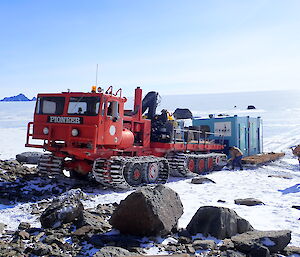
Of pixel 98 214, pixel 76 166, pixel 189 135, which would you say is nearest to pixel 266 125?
pixel 189 135

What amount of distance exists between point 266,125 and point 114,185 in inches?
1494

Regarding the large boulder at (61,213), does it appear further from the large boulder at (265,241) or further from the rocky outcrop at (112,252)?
the large boulder at (265,241)

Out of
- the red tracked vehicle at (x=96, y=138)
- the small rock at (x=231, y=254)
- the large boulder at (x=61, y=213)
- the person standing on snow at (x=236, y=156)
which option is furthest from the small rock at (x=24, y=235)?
the person standing on snow at (x=236, y=156)

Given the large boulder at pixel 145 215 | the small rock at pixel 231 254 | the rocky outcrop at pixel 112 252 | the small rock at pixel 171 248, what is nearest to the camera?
the rocky outcrop at pixel 112 252

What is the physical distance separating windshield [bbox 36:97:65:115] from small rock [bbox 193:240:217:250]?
6.66 meters

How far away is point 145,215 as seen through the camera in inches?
225

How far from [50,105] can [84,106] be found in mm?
1329

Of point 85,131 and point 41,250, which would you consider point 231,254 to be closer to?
point 41,250

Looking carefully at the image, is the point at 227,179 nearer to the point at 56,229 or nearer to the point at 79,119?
the point at 79,119

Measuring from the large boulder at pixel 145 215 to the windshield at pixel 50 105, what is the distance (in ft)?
17.8

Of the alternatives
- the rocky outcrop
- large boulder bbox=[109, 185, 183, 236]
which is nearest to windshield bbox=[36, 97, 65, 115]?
large boulder bbox=[109, 185, 183, 236]

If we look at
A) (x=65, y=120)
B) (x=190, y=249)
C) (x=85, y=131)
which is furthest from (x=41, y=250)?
(x=65, y=120)

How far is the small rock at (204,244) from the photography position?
5.33 m

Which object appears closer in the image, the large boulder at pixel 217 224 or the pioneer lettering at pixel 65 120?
the large boulder at pixel 217 224
